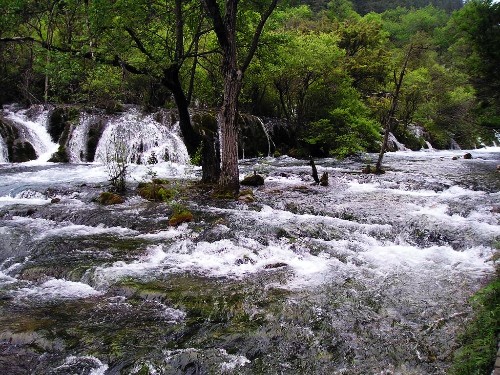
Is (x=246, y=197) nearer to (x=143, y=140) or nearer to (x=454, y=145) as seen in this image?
(x=143, y=140)

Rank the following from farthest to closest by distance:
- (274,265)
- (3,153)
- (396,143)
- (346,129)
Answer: (396,143), (346,129), (3,153), (274,265)

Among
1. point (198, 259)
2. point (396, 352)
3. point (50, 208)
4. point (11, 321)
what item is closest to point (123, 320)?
point (11, 321)

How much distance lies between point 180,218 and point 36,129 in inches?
568

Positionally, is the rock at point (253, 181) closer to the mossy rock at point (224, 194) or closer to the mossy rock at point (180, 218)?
the mossy rock at point (224, 194)

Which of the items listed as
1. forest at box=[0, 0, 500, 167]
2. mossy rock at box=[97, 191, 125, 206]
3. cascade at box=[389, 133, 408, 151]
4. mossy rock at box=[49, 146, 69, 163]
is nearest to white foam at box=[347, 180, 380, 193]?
forest at box=[0, 0, 500, 167]

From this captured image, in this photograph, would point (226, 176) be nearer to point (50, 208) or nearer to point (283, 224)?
point (283, 224)

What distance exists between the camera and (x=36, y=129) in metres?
19.7

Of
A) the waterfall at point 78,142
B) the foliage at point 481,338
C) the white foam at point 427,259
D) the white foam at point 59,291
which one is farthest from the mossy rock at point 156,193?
Result: the waterfall at point 78,142

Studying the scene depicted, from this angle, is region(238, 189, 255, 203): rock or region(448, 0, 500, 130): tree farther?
region(448, 0, 500, 130): tree

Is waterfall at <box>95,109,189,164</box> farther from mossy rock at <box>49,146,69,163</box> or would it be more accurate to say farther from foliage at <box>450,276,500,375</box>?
foliage at <box>450,276,500,375</box>

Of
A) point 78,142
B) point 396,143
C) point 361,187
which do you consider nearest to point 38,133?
point 78,142

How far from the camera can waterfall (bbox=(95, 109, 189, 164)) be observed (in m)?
19.2

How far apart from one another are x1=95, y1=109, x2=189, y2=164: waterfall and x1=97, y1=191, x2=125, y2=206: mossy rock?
789 centimetres

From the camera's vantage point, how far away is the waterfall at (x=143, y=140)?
63.0ft
